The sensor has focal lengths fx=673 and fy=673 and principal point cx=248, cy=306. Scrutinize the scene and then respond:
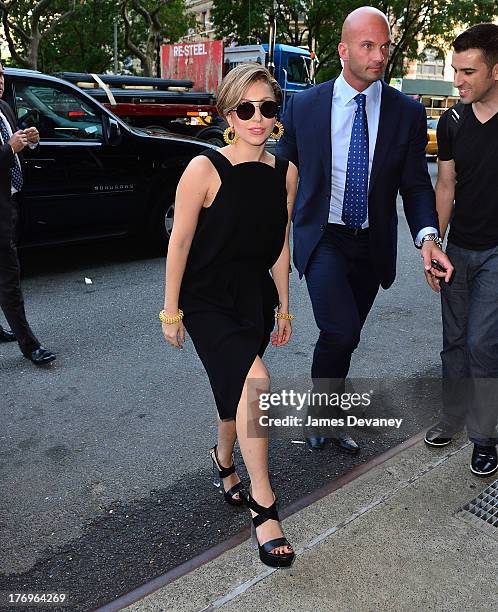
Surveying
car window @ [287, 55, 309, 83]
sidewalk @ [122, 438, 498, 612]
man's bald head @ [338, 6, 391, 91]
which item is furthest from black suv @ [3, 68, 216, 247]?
car window @ [287, 55, 309, 83]

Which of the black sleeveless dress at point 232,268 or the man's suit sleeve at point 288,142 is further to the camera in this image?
the man's suit sleeve at point 288,142

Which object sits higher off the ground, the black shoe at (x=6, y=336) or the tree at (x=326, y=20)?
the tree at (x=326, y=20)

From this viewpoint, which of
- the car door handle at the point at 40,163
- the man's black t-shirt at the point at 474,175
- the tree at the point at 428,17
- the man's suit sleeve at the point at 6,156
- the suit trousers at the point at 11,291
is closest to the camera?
the man's black t-shirt at the point at 474,175

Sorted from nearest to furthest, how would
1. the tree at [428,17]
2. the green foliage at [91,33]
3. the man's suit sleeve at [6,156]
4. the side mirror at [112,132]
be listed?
the man's suit sleeve at [6,156] < the side mirror at [112,132] < the tree at [428,17] < the green foliage at [91,33]

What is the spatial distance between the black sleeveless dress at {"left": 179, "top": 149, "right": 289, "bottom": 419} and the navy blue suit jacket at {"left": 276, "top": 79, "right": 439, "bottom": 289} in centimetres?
54

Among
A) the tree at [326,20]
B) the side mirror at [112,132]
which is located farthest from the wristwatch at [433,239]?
the tree at [326,20]

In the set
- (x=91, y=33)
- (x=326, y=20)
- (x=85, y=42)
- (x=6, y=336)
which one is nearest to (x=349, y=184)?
(x=6, y=336)

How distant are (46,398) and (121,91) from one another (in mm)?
11054

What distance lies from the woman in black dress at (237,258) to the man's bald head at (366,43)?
0.66 m

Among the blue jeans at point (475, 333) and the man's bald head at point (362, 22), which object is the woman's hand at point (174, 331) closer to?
the blue jeans at point (475, 333)

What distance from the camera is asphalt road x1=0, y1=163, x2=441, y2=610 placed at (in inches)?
105

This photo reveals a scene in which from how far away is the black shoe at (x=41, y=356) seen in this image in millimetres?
4547

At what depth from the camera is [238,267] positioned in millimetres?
2639

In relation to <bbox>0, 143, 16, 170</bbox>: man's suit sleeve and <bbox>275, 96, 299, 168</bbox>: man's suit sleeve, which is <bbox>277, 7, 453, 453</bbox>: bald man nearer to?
Answer: <bbox>275, 96, 299, 168</bbox>: man's suit sleeve
